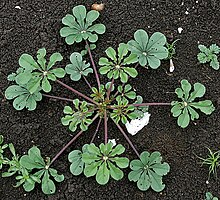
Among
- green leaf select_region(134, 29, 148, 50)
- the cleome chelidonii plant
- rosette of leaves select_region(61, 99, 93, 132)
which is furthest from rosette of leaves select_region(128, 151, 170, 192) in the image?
green leaf select_region(134, 29, 148, 50)

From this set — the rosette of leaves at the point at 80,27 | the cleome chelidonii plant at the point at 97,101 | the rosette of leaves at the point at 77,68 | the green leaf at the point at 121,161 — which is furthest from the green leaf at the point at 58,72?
the green leaf at the point at 121,161

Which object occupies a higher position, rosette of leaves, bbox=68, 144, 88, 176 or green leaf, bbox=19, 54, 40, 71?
green leaf, bbox=19, 54, 40, 71

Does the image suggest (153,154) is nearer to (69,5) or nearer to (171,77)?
(171,77)

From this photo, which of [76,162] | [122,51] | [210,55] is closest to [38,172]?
[76,162]

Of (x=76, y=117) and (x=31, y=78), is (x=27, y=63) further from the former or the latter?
(x=76, y=117)

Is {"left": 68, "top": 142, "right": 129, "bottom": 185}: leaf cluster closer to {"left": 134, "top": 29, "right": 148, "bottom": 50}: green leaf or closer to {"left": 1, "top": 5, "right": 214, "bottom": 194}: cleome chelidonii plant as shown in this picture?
{"left": 1, "top": 5, "right": 214, "bottom": 194}: cleome chelidonii plant

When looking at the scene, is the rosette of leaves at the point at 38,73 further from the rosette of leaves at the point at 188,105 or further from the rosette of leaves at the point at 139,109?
the rosette of leaves at the point at 188,105

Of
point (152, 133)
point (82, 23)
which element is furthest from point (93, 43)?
point (152, 133)
